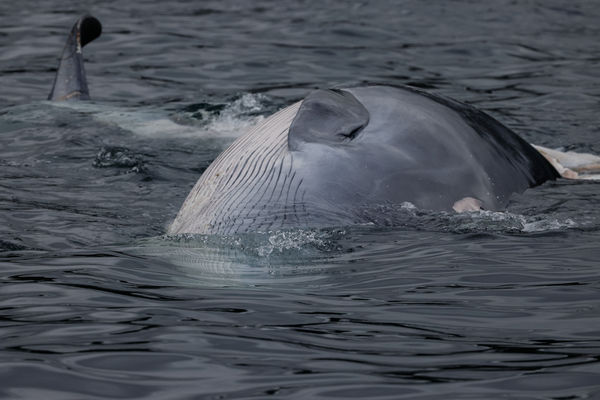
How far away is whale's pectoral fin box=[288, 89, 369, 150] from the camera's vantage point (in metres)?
6.41

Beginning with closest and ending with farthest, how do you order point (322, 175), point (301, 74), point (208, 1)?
point (322, 175), point (301, 74), point (208, 1)

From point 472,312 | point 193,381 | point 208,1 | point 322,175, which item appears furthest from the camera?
point 208,1

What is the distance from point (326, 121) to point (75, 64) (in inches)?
173

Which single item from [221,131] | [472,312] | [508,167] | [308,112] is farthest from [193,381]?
[221,131]

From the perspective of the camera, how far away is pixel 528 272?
5605mm

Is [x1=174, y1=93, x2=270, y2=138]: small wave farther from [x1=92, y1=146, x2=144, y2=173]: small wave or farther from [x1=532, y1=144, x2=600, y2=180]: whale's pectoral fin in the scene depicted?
[x1=532, y1=144, x2=600, y2=180]: whale's pectoral fin

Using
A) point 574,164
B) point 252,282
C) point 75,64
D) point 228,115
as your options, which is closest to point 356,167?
point 252,282

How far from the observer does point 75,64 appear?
10.2 m

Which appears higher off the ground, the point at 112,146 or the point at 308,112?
the point at 308,112

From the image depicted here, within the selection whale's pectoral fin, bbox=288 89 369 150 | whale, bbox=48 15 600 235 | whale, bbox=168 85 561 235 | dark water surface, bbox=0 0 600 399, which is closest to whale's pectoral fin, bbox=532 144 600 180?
dark water surface, bbox=0 0 600 399

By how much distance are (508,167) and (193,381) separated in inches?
143

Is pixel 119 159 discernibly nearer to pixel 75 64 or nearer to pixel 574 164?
pixel 75 64

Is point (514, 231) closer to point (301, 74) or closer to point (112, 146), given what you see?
point (112, 146)

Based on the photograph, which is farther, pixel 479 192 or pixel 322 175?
pixel 479 192
